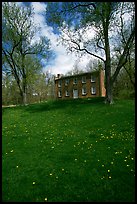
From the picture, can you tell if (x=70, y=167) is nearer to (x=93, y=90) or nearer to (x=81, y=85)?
(x=93, y=90)

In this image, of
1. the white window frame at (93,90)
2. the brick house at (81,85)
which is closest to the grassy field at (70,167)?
the brick house at (81,85)

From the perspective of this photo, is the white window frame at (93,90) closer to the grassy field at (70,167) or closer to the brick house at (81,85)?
the brick house at (81,85)

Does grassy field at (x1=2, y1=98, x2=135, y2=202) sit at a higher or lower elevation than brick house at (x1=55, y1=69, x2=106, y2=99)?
lower

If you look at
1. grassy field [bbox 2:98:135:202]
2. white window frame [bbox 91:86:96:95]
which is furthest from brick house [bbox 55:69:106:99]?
grassy field [bbox 2:98:135:202]

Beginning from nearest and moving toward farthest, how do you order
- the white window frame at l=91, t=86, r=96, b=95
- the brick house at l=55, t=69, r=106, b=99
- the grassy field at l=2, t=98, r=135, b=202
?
the grassy field at l=2, t=98, r=135, b=202
the brick house at l=55, t=69, r=106, b=99
the white window frame at l=91, t=86, r=96, b=95

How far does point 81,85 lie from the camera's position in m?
60.8

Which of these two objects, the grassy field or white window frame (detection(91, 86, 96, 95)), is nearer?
the grassy field

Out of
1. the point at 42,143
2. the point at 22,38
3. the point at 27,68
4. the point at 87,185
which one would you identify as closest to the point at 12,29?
the point at 22,38

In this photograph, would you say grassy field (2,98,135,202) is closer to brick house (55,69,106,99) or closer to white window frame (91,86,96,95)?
brick house (55,69,106,99)

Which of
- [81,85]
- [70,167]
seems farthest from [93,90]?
[70,167]

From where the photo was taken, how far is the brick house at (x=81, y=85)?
56.3 meters

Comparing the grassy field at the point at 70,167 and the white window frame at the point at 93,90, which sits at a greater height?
the white window frame at the point at 93,90

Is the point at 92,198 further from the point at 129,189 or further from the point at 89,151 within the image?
the point at 89,151

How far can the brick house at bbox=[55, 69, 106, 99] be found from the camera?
5630cm
